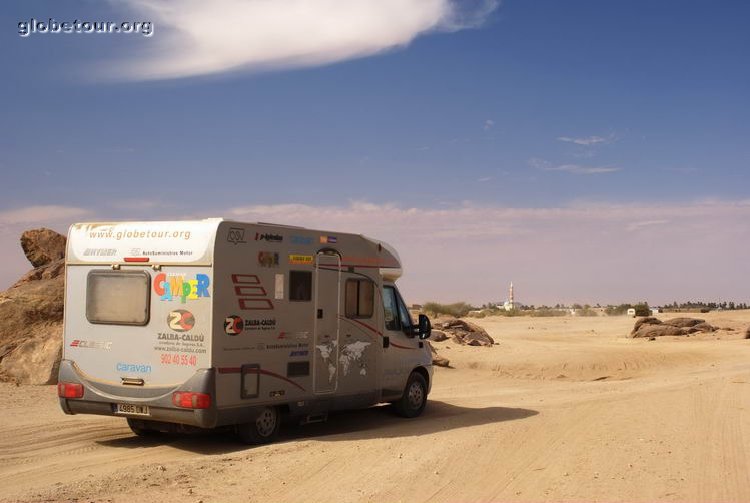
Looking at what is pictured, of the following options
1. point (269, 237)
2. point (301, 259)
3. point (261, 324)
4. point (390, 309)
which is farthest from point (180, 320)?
point (390, 309)

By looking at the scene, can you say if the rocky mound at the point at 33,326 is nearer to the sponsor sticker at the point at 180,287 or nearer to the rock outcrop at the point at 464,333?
the sponsor sticker at the point at 180,287

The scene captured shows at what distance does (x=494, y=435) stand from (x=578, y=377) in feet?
46.9

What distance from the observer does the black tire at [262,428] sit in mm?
11328

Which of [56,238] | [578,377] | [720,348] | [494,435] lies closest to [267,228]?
[494,435]

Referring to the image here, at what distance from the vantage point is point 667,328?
37969mm

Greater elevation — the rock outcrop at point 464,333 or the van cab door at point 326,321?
the van cab door at point 326,321

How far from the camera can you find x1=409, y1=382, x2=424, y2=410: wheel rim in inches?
571

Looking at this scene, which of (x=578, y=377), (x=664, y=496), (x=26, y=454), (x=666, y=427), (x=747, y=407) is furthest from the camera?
(x=578, y=377)

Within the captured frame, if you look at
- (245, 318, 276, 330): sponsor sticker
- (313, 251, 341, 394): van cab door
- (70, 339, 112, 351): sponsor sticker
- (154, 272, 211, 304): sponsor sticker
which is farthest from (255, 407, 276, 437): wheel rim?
(70, 339, 112, 351): sponsor sticker

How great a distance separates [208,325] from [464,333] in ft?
74.2

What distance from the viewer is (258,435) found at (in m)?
11.5

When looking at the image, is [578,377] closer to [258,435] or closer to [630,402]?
[630,402]

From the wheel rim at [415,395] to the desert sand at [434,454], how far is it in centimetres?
28

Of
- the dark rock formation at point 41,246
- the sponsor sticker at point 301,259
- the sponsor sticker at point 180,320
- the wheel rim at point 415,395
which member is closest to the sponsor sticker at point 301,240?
the sponsor sticker at point 301,259
